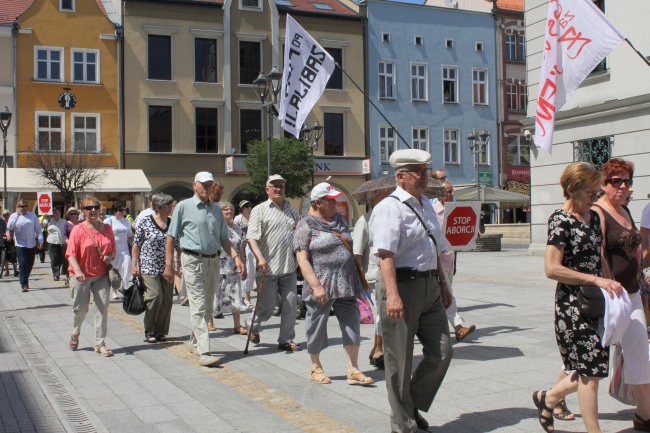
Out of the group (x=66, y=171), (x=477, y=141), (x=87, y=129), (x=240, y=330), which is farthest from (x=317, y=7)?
(x=240, y=330)

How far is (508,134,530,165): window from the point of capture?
47.0 m

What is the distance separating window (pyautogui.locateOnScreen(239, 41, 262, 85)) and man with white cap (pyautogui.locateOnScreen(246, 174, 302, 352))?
1274 inches

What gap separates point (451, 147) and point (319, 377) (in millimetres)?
39366

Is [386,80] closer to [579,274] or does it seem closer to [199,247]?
[199,247]

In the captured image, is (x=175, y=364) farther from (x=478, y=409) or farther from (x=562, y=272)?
(x=562, y=272)

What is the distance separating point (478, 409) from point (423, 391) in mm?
797

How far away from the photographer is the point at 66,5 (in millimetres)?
37469

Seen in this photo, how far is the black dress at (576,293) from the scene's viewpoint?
4.64m

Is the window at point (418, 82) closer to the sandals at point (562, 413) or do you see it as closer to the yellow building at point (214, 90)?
the yellow building at point (214, 90)

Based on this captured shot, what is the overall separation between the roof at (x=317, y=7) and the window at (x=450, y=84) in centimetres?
647

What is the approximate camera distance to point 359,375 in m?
6.58

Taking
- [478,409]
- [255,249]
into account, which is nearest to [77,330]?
[255,249]

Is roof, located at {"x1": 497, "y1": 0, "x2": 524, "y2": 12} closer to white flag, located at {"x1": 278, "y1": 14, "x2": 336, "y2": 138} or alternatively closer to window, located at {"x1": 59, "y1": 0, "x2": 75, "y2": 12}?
window, located at {"x1": 59, "y1": 0, "x2": 75, "y2": 12}

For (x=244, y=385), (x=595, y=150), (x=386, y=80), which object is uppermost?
(x=386, y=80)
